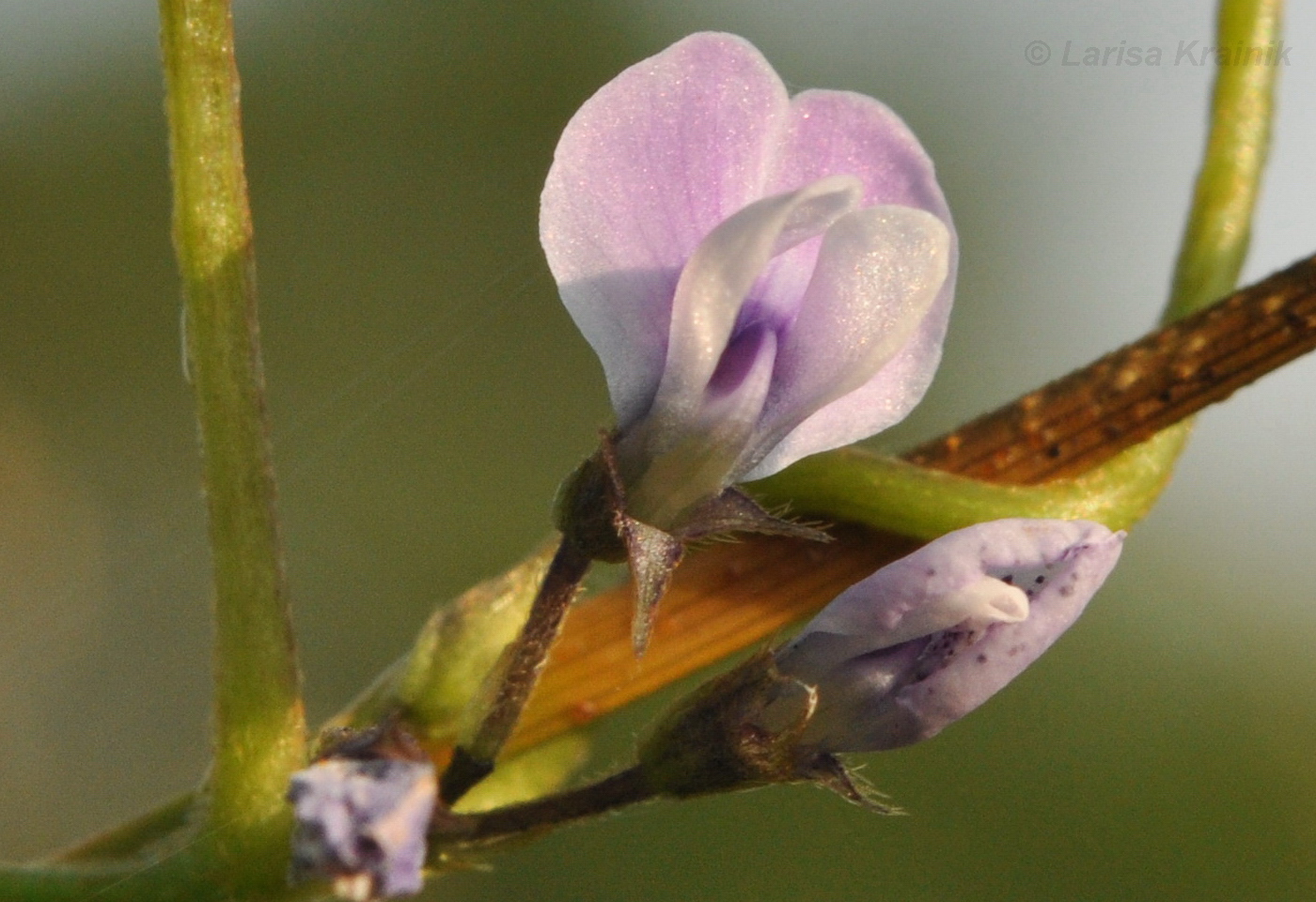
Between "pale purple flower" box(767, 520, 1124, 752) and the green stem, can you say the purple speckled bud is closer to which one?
"pale purple flower" box(767, 520, 1124, 752)

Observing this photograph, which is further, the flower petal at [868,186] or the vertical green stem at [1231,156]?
the vertical green stem at [1231,156]

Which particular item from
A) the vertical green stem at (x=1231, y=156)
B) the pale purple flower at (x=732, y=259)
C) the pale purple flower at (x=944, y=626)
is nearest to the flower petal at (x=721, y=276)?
the pale purple flower at (x=732, y=259)

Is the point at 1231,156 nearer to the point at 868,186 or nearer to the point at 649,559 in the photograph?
the point at 868,186

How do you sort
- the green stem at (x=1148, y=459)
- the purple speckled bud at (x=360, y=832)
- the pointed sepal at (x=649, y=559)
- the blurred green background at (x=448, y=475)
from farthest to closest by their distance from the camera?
the blurred green background at (x=448, y=475)
the green stem at (x=1148, y=459)
the pointed sepal at (x=649, y=559)
the purple speckled bud at (x=360, y=832)

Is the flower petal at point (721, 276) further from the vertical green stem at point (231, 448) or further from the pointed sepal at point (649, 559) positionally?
the vertical green stem at point (231, 448)

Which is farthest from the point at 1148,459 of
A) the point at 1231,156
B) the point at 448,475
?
the point at 448,475

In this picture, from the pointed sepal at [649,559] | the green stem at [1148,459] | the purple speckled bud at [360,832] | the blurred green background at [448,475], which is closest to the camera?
the purple speckled bud at [360,832]

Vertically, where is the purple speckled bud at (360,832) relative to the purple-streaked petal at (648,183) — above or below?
below

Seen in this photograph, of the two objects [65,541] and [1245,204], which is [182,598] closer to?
[65,541]
